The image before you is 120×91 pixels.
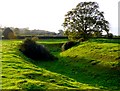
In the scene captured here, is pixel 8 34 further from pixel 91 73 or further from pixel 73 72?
pixel 91 73

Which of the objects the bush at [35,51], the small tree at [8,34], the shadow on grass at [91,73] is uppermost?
the small tree at [8,34]

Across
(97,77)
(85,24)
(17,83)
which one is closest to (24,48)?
(97,77)

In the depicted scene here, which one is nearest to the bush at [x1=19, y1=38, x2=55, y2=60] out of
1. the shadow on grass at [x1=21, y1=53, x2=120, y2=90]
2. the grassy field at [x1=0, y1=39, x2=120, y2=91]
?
the grassy field at [x1=0, y1=39, x2=120, y2=91]

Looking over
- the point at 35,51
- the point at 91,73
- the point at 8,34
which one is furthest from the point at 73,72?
the point at 8,34

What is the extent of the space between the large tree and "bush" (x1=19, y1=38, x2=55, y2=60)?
24.6m

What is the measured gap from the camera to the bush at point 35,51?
52.2 m

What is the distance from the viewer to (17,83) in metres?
20.9

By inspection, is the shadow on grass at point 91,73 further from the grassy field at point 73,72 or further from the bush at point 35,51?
the bush at point 35,51

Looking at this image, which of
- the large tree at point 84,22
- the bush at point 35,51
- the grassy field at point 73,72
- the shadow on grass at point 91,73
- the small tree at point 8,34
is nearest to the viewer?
the grassy field at point 73,72

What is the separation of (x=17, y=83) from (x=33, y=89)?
1.75 meters

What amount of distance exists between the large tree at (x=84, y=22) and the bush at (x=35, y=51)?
24553 mm

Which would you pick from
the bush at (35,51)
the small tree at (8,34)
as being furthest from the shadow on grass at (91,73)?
the small tree at (8,34)

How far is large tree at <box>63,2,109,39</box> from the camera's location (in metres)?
77.5

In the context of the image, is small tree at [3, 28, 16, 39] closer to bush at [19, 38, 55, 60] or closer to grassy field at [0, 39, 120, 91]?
bush at [19, 38, 55, 60]
